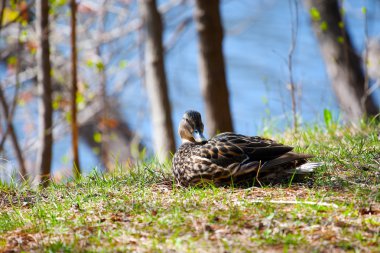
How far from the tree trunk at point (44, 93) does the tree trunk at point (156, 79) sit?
2531 mm

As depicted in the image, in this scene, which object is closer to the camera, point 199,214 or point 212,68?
point 199,214

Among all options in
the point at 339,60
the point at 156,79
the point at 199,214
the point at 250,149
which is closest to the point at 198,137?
the point at 250,149

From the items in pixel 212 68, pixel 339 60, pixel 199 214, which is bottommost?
pixel 199 214

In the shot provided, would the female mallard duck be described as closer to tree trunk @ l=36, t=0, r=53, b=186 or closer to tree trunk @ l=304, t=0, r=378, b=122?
tree trunk @ l=36, t=0, r=53, b=186

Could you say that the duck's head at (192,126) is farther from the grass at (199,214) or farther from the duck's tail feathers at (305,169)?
the duck's tail feathers at (305,169)

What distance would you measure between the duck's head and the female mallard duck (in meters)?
0.53

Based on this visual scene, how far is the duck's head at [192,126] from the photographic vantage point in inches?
239

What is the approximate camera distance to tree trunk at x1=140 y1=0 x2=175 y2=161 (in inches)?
436

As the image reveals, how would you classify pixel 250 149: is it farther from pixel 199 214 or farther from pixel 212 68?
pixel 212 68

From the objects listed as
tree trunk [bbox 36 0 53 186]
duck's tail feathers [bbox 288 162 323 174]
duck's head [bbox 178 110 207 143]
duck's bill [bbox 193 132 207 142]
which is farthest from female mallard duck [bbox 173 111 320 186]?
tree trunk [bbox 36 0 53 186]

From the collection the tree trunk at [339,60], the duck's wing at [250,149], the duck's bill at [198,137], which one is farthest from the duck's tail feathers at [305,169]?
the tree trunk at [339,60]

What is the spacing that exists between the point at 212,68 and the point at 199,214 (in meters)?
5.92

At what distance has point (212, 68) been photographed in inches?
392

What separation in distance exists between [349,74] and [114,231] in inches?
344
